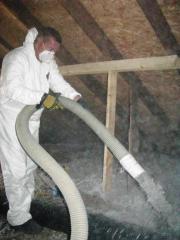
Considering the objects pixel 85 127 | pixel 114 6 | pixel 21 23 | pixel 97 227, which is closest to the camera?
pixel 114 6

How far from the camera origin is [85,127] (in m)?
4.46

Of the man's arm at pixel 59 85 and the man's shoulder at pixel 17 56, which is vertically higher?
the man's shoulder at pixel 17 56

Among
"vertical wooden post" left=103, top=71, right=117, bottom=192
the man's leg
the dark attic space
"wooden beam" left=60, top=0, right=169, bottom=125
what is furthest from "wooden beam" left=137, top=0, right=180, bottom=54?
the man's leg

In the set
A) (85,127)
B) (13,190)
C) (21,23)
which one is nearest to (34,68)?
(21,23)

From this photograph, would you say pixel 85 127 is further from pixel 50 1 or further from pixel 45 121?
pixel 50 1

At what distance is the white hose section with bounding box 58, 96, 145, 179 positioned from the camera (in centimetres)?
204

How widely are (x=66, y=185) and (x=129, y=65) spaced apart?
50.4 inches

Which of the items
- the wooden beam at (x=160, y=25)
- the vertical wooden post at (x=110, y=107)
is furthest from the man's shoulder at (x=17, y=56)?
the wooden beam at (x=160, y=25)

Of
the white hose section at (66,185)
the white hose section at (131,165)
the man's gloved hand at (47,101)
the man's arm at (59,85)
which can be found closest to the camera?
the white hose section at (66,185)

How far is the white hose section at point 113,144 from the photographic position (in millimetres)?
2041

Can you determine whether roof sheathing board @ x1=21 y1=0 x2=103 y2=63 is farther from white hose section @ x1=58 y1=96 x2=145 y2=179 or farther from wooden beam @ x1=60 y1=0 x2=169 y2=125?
white hose section @ x1=58 y1=96 x2=145 y2=179

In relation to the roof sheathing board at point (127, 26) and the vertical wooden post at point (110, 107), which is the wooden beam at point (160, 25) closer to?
the roof sheathing board at point (127, 26)

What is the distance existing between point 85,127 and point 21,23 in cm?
199

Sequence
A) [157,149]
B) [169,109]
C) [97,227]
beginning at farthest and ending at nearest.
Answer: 1. [157,149]
2. [169,109]
3. [97,227]
